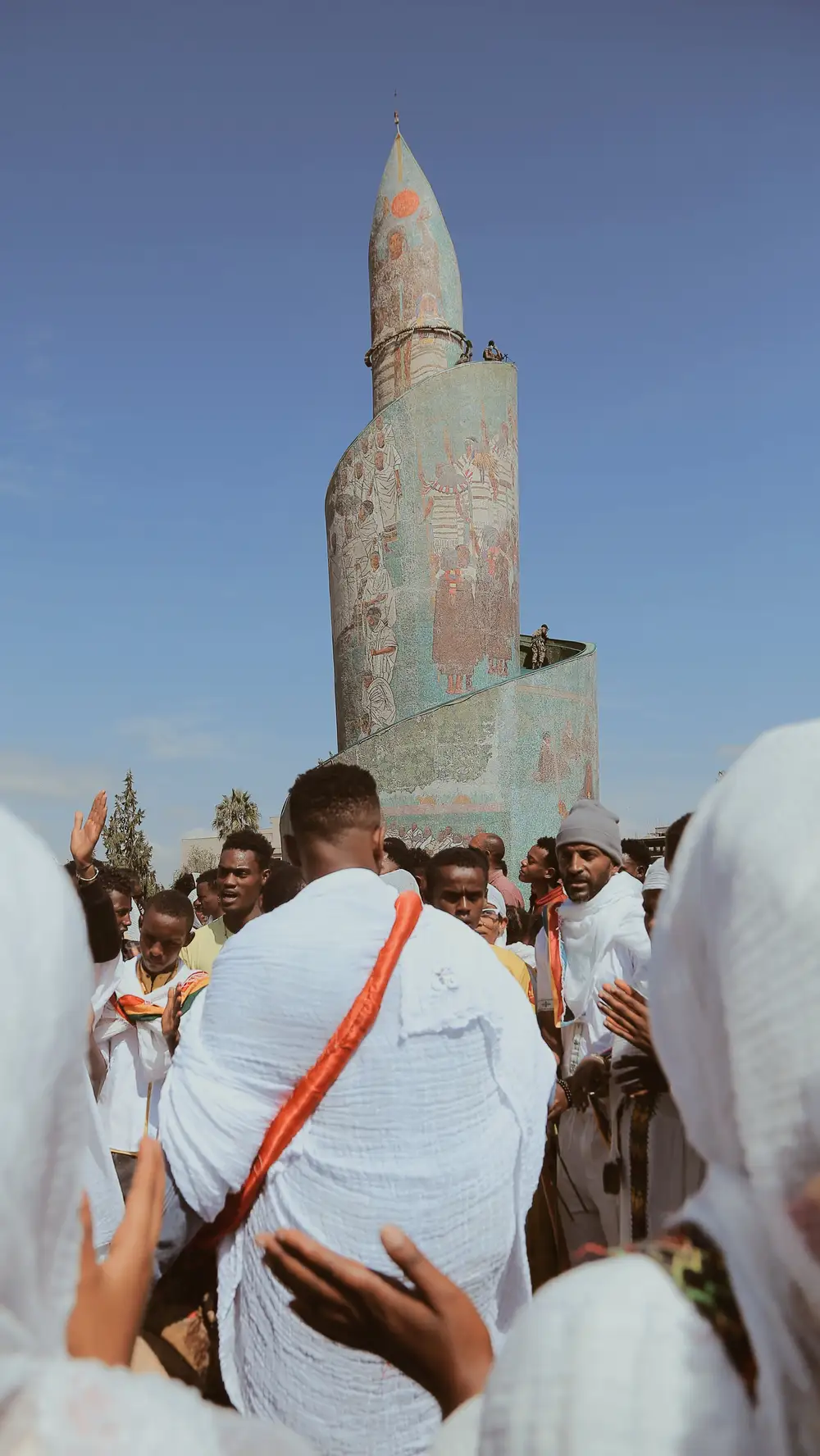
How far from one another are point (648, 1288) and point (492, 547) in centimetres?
1495

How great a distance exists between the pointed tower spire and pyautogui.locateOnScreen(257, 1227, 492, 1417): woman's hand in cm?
1590

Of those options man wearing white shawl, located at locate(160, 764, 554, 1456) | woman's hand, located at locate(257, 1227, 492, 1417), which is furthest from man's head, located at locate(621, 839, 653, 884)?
woman's hand, located at locate(257, 1227, 492, 1417)

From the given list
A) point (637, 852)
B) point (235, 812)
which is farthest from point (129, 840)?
point (637, 852)

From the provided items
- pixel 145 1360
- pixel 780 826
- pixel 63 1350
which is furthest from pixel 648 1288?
pixel 145 1360

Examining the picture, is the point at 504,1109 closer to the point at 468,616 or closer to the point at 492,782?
the point at 492,782

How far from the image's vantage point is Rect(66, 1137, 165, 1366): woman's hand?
1057 millimetres

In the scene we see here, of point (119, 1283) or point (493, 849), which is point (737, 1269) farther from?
point (493, 849)

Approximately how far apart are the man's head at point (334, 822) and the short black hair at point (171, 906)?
163 cm

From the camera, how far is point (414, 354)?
52.3ft

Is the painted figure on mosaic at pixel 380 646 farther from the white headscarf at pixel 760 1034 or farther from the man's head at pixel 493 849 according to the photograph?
the white headscarf at pixel 760 1034

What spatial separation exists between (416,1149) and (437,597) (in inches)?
518

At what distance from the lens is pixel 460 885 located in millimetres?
4402

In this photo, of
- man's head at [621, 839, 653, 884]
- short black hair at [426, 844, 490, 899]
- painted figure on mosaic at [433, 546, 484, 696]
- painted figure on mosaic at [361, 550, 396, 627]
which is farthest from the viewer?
painted figure on mosaic at [361, 550, 396, 627]

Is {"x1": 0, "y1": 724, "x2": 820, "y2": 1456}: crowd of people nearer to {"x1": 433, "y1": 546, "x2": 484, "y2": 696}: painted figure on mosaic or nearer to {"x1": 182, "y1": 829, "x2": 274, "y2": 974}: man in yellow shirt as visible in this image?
{"x1": 182, "y1": 829, "x2": 274, "y2": 974}: man in yellow shirt
